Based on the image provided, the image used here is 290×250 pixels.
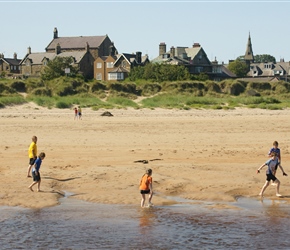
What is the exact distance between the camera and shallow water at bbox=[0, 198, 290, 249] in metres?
12.4

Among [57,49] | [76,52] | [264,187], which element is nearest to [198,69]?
[76,52]

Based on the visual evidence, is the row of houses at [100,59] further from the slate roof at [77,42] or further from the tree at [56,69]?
the tree at [56,69]

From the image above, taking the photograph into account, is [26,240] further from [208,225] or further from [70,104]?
[70,104]

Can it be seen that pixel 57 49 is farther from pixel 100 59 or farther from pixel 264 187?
pixel 264 187

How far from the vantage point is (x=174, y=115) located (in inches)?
1747

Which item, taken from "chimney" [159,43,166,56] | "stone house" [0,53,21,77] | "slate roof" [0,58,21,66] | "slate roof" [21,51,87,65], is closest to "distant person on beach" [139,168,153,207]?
"slate roof" [21,51,87,65]

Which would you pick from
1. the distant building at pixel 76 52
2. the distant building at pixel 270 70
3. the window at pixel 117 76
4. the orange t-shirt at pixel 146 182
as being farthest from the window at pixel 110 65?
the orange t-shirt at pixel 146 182

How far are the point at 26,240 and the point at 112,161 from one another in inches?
373

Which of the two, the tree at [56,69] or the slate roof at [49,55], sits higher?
the slate roof at [49,55]

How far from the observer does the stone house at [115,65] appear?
90.1 metres

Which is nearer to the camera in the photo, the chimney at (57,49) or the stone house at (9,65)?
the chimney at (57,49)

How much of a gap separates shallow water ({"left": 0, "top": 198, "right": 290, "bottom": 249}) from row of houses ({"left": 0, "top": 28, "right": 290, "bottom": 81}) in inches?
2967

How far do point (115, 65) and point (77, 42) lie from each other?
11.4 m

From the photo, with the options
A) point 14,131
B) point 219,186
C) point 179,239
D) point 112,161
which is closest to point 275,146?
point 219,186
